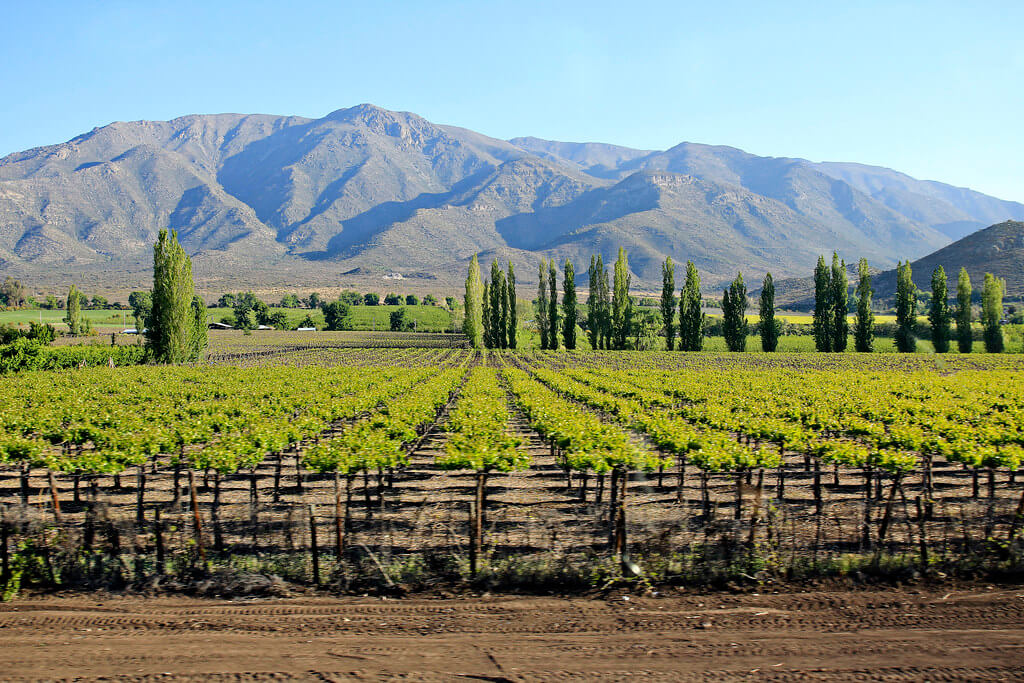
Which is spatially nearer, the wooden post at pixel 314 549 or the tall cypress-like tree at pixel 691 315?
the wooden post at pixel 314 549

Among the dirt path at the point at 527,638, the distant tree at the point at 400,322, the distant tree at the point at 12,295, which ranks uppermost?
the distant tree at the point at 12,295

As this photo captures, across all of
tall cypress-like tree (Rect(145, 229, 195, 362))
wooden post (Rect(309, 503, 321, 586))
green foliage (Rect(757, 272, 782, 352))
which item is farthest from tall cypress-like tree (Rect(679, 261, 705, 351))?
wooden post (Rect(309, 503, 321, 586))

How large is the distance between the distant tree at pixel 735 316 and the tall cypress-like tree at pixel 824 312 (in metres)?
10.2

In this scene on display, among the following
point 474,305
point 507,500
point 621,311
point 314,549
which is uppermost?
point 474,305

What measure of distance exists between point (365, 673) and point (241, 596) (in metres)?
3.47

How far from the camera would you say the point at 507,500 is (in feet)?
52.0

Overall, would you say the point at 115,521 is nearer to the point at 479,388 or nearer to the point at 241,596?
the point at 241,596

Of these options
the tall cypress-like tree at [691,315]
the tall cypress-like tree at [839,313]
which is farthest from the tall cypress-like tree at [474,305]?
the tall cypress-like tree at [839,313]

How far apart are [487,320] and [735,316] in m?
40.2

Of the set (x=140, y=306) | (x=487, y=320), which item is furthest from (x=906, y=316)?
(x=140, y=306)

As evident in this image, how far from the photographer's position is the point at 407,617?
959 cm

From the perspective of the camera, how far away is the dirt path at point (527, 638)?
810 cm

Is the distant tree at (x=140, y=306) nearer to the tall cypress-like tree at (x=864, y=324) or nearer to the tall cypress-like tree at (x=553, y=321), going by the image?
the tall cypress-like tree at (x=553, y=321)

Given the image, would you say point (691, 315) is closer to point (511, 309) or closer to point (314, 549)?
point (511, 309)
